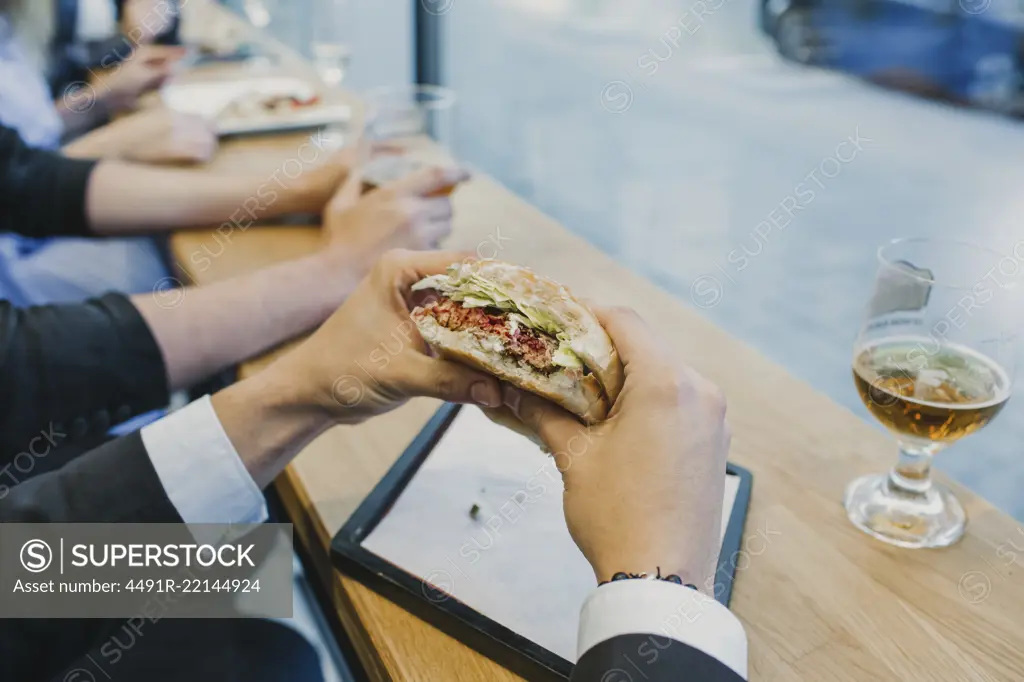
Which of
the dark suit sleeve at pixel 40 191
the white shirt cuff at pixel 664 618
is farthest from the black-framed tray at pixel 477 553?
→ the dark suit sleeve at pixel 40 191

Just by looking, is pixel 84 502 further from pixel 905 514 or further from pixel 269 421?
pixel 905 514

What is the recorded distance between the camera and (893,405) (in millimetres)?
712

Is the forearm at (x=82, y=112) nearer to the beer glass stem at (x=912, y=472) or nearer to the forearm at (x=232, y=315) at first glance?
the forearm at (x=232, y=315)

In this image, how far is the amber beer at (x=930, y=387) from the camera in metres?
0.69

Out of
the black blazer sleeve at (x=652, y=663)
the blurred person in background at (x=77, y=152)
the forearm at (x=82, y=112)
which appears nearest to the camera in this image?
the black blazer sleeve at (x=652, y=663)

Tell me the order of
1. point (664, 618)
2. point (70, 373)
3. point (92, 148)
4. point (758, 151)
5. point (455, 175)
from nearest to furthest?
point (664, 618), point (70, 373), point (455, 175), point (92, 148), point (758, 151)

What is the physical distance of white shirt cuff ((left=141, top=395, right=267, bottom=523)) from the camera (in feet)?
2.48

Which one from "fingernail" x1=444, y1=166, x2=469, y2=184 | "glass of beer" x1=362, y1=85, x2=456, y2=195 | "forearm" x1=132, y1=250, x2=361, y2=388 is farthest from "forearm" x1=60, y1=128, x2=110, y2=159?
"fingernail" x1=444, y1=166, x2=469, y2=184

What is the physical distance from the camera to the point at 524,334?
0.73 metres

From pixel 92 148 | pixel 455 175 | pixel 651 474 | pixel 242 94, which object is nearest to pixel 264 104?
pixel 242 94

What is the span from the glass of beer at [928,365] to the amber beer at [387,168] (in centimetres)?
81

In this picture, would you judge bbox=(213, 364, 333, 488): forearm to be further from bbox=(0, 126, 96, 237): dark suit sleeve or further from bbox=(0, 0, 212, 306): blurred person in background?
bbox=(0, 126, 96, 237): dark suit sleeve

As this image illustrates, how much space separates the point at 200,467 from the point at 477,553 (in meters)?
0.29

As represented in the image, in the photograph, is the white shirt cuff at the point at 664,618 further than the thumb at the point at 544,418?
No
